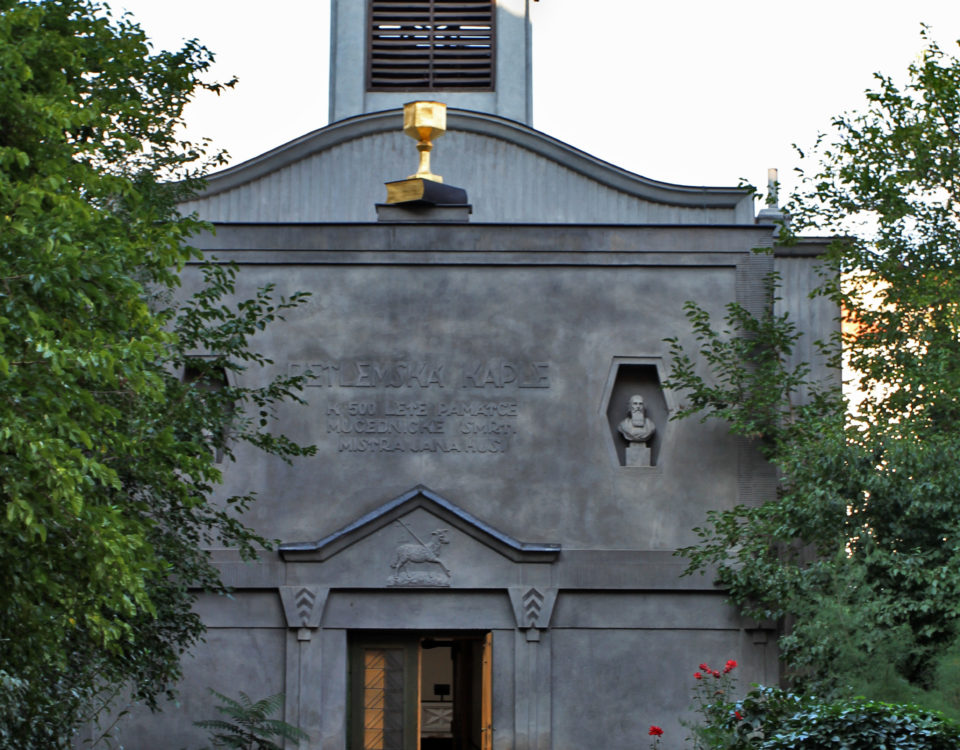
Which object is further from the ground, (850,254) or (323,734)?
(850,254)

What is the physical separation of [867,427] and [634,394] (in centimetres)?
347

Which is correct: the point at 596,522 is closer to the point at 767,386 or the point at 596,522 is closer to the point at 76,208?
the point at 767,386

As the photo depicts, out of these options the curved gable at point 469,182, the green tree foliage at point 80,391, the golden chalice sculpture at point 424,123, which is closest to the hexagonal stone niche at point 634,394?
the golden chalice sculpture at point 424,123

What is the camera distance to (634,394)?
864 inches

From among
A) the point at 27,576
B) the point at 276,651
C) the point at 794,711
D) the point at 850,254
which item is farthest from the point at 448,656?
the point at 27,576

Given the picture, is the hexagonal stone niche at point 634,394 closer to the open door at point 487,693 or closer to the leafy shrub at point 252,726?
the open door at point 487,693

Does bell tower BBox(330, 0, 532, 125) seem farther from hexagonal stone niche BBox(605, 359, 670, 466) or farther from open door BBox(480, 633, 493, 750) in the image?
open door BBox(480, 633, 493, 750)

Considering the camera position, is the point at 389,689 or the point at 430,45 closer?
the point at 389,689

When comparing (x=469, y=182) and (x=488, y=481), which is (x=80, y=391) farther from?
(x=469, y=182)

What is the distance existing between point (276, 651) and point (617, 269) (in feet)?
22.5

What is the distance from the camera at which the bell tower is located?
28.5 m

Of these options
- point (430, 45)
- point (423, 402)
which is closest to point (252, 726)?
point (423, 402)

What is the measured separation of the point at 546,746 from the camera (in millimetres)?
20719

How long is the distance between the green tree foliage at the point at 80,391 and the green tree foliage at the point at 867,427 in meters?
6.69
